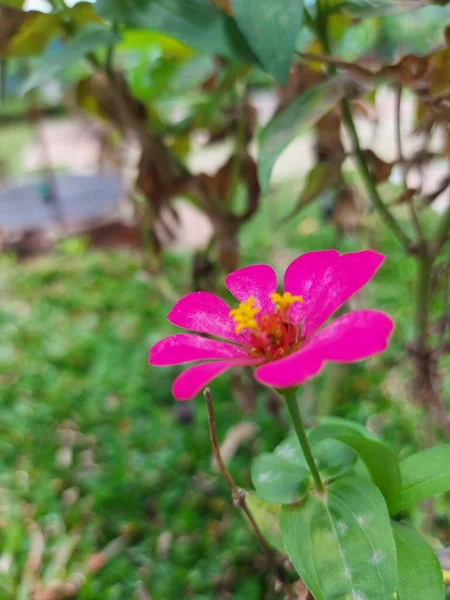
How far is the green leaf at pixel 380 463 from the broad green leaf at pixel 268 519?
9cm

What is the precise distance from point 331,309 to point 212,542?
570 millimetres

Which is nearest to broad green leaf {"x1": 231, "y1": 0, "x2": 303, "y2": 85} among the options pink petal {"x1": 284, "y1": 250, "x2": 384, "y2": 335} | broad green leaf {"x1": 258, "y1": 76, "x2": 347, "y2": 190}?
broad green leaf {"x1": 258, "y1": 76, "x2": 347, "y2": 190}

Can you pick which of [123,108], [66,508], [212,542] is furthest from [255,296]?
[66,508]

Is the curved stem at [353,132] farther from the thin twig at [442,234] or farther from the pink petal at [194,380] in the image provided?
the pink petal at [194,380]

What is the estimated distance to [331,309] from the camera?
0.34 metres

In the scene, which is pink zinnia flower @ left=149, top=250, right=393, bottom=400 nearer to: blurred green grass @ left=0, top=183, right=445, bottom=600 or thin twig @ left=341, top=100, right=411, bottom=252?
thin twig @ left=341, top=100, right=411, bottom=252

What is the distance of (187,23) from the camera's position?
508 mm

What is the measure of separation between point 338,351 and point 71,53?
386mm

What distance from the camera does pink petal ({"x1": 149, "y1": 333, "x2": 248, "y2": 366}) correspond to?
325 millimetres

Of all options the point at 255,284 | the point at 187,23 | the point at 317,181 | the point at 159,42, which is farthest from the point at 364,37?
the point at 255,284

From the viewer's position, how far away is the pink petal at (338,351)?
271mm

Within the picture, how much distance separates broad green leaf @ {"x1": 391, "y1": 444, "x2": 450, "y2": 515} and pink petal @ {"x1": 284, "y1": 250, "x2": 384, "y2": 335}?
0.45 feet

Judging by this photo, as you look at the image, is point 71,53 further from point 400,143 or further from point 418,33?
point 418,33

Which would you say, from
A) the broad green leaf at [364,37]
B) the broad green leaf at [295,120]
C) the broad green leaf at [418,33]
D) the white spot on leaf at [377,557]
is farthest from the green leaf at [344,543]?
the broad green leaf at [364,37]
